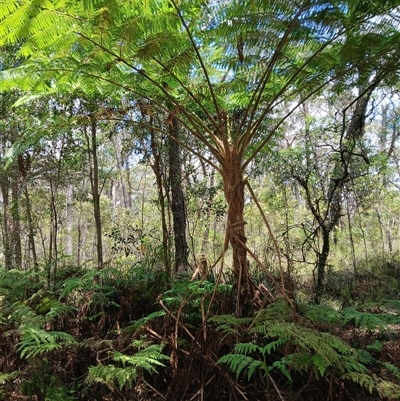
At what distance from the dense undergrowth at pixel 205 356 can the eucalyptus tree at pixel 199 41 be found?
353 mm

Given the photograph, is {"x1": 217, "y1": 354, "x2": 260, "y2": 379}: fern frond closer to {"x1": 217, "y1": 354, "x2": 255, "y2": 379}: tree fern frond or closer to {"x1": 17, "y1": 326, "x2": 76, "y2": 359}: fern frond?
{"x1": 217, "y1": 354, "x2": 255, "y2": 379}: tree fern frond

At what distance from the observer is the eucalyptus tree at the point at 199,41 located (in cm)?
217

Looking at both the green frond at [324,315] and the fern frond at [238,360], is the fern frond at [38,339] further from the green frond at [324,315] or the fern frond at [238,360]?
the green frond at [324,315]

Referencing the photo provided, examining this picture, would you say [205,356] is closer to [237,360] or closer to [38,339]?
[237,360]

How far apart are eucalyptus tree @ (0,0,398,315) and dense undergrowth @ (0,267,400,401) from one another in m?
0.35

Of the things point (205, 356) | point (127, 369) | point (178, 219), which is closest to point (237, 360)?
point (205, 356)

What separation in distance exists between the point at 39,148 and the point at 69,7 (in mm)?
3339

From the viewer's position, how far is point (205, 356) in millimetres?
2104

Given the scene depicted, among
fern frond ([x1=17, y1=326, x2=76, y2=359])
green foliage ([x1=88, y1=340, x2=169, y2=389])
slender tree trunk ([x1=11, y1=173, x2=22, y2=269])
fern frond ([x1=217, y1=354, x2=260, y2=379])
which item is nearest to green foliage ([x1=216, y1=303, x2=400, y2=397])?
fern frond ([x1=217, y1=354, x2=260, y2=379])

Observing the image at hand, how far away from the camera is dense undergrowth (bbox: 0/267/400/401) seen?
72.9 inches

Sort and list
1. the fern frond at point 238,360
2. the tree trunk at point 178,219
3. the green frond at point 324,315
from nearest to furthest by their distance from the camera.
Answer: the fern frond at point 238,360
the green frond at point 324,315
the tree trunk at point 178,219

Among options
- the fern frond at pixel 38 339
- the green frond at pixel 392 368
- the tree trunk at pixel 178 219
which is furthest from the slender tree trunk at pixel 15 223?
the green frond at pixel 392 368

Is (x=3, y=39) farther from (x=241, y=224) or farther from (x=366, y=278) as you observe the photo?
(x=366, y=278)

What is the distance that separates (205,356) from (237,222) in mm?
891
